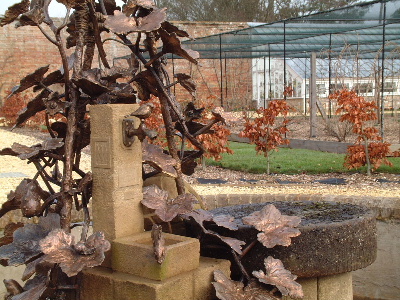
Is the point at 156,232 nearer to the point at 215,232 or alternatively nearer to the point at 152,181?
the point at 215,232

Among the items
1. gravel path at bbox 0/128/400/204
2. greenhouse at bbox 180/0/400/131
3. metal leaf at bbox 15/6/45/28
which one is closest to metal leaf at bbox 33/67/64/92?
metal leaf at bbox 15/6/45/28

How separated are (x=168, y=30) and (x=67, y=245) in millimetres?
1027

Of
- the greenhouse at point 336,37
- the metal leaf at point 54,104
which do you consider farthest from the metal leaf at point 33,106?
the greenhouse at point 336,37

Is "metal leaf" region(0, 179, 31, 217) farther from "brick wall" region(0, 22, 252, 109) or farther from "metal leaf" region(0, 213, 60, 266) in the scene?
"brick wall" region(0, 22, 252, 109)

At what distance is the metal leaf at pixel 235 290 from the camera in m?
2.17

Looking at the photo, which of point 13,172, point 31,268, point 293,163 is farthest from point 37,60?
point 31,268

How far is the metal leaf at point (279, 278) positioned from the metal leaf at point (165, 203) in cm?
38

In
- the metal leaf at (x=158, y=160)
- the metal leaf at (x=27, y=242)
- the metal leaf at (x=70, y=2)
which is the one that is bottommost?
the metal leaf at (x=27, y=242)

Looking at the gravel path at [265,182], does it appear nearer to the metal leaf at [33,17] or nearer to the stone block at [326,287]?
the stone block at [326,287]

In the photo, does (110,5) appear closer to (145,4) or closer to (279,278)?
(145,4)

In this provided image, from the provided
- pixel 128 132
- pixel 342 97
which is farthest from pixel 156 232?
pixel 342 97

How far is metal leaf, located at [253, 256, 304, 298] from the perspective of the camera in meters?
2.21

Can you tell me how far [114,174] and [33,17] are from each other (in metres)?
0.70

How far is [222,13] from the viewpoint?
26.3 metres
